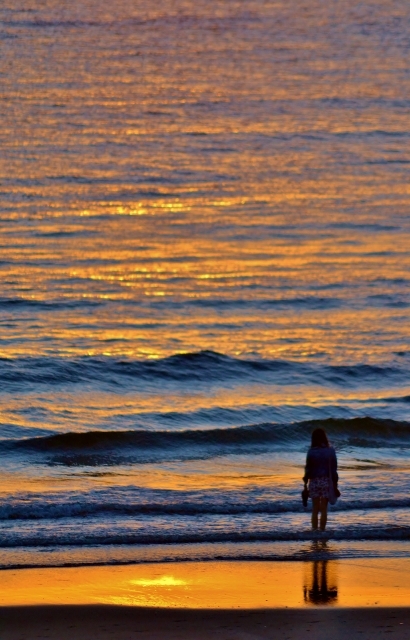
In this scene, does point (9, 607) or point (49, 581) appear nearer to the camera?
point (9, 607)

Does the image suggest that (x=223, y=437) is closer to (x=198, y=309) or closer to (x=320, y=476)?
(x=320, y=476)

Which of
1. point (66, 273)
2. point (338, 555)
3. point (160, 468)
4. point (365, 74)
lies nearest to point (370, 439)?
point (160, 468)

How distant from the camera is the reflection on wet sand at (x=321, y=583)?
10.5 meters

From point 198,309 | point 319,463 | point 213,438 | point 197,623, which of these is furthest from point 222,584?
point 198,309

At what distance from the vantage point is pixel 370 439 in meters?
19.5

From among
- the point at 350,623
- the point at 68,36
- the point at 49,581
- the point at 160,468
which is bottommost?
the point at 350,623

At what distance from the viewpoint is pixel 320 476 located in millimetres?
13125

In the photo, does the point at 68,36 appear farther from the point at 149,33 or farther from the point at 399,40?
the point at 399,40

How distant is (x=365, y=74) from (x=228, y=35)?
50.9 feet

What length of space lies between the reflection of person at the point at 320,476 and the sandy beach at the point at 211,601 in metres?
1.33

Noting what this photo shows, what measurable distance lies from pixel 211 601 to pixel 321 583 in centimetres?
116

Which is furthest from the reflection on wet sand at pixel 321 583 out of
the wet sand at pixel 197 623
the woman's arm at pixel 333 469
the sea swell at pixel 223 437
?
the sea swell at pixel 223 437

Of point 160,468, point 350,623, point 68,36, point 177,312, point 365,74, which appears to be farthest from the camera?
point 68,36

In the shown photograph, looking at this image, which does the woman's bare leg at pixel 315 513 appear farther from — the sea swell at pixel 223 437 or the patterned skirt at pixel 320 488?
the sea swell at pixel 223 437
